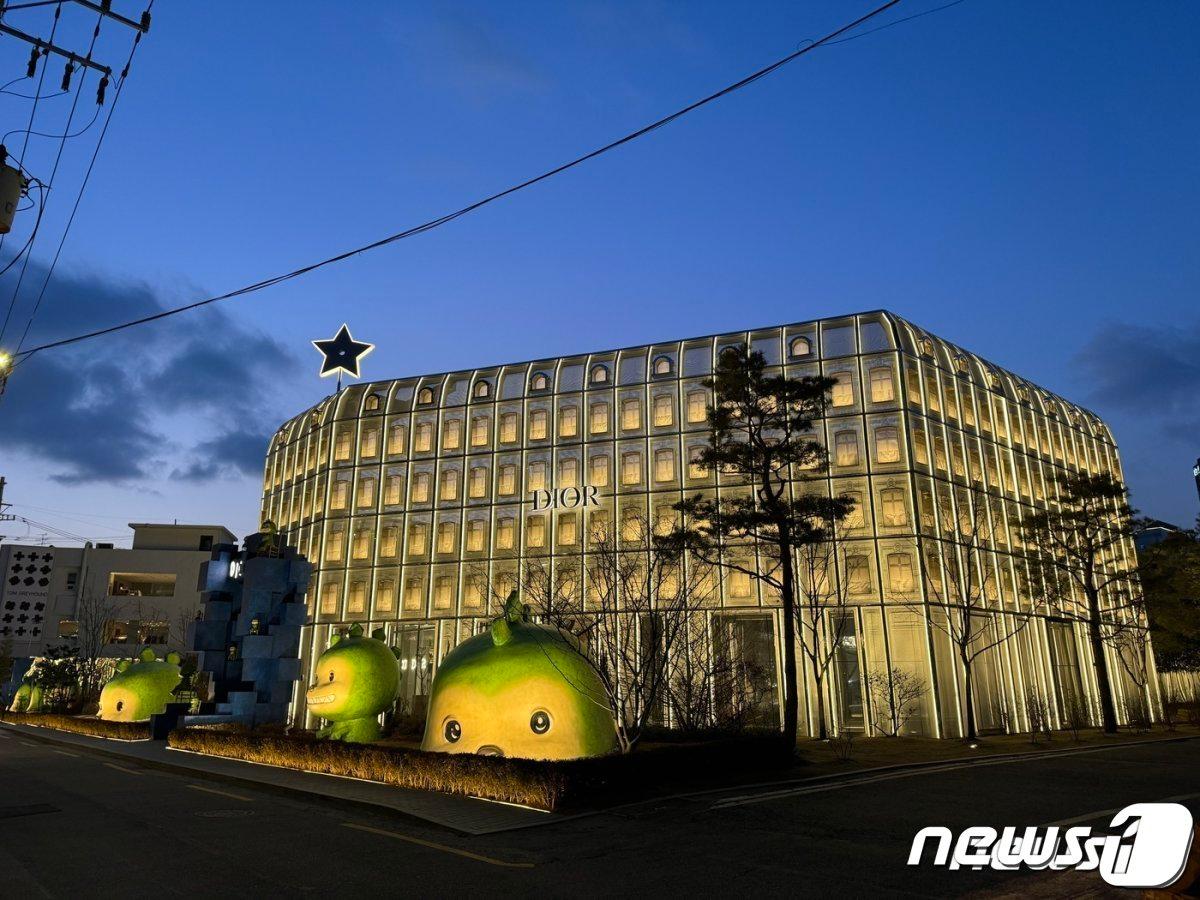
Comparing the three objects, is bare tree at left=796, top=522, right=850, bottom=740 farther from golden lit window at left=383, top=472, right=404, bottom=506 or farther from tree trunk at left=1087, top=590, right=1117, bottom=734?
golden lit window at left=383, top=472, right=404, bottom=506

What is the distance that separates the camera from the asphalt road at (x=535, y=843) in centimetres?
785

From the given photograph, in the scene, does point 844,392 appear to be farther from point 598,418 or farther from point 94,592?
point 94,592

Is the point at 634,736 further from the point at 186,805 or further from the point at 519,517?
the point at 519,517

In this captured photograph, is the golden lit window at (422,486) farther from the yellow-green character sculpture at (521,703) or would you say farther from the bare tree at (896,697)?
the yellow-green character sculpture at (521,703)

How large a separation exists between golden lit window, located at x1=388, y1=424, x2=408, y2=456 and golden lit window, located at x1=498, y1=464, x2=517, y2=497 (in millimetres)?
6117

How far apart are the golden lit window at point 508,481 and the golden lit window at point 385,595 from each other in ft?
24.1

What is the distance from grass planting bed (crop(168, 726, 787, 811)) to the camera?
12391mm

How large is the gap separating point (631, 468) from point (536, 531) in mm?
5505

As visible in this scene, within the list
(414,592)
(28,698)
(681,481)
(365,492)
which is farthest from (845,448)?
(28,698)

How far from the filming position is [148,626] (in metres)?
70.6

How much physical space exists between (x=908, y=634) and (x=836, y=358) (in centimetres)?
1176

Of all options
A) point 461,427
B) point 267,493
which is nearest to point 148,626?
point 267,493

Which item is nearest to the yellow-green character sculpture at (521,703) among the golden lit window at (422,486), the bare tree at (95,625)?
the golden lit window at (422,486)

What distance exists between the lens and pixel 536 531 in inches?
1544
